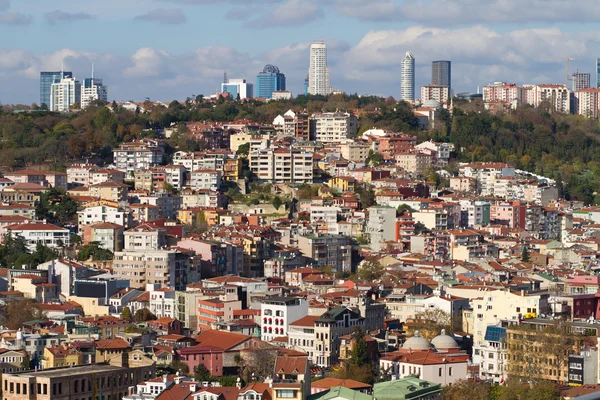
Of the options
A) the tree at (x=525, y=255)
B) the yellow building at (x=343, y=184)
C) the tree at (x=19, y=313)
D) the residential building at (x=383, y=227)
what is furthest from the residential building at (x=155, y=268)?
the yellow building at (x=343, y=184)

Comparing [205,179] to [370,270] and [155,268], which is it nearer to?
[370,270]

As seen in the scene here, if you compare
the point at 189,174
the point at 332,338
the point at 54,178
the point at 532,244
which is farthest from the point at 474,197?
the point at 332,338

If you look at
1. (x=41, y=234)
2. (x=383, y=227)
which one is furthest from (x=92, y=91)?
(x=41, y=234)

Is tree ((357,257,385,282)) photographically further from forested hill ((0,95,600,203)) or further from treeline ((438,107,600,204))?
treeline ((438,107,600,204))

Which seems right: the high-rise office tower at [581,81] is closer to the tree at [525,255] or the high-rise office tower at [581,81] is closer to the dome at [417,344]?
the tree at [525,255]

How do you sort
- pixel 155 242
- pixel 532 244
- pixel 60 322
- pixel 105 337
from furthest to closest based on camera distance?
1. pixel 532 244
2. pixel 155 242
3. pixel 60 322
4. pixel 105 337

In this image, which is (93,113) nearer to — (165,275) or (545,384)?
(165,275)
